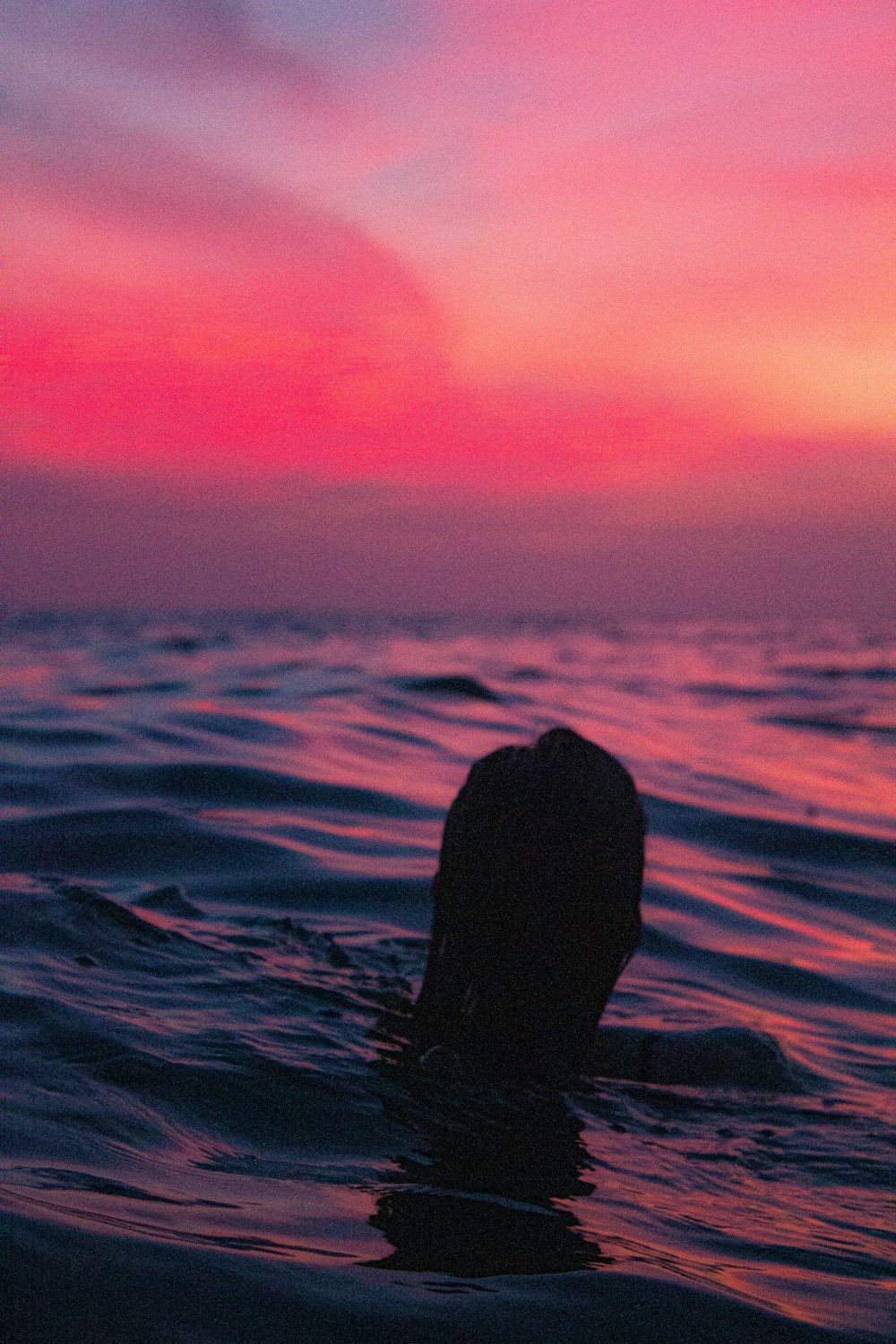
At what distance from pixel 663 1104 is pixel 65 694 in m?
12.6

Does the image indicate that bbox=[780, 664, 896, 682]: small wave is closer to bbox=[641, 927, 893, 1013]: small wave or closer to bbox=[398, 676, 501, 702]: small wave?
bbox=[398, 676, 501, 702]: small wave

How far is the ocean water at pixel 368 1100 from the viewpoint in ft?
6.46

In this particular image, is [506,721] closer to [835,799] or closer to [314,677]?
[835,799]

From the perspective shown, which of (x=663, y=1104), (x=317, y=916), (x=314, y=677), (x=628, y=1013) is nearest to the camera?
(x=663, y=1104)

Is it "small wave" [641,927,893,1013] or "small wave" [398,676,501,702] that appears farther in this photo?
"small wave" [398,676,501,702]

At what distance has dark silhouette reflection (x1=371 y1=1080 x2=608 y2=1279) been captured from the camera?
7.11ft

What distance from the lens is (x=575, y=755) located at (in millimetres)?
3449

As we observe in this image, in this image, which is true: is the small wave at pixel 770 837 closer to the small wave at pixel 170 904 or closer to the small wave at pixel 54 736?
the small wave at pixel 170 904

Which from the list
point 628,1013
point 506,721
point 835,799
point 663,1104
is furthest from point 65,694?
point 663,1104

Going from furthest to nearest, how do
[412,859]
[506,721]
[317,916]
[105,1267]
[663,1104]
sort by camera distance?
[506,721]
[412,859]
[317,916]
[663,1104]
[105,1267]

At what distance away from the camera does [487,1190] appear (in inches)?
99.6

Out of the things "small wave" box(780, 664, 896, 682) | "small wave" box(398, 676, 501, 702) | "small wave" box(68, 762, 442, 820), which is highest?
"small wave" box(780, 664, 896, 682)

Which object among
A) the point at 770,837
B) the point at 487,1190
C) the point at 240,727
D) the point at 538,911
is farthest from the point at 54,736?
the point at 487,1190

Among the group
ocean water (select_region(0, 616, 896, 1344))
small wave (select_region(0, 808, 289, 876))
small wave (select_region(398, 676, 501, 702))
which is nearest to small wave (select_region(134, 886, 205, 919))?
ocean water (select_region(0, 616, 896, 1344))
